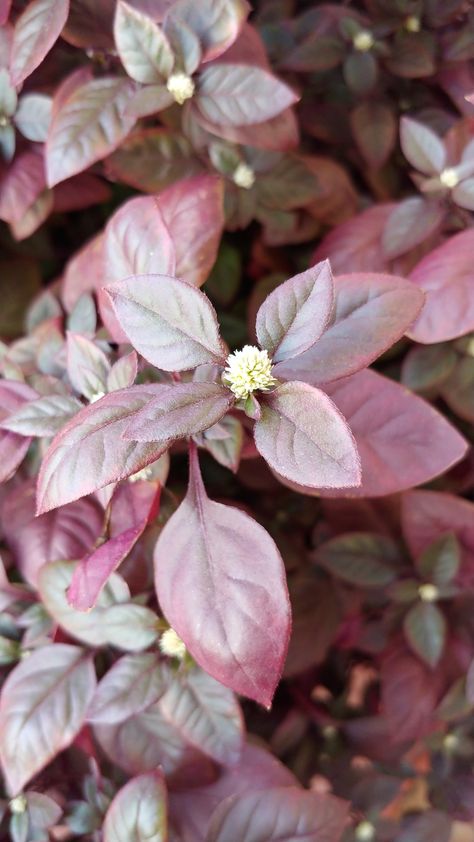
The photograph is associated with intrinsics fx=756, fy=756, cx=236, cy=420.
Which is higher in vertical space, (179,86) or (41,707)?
(179,86)

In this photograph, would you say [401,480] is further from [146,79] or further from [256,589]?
[146,79]

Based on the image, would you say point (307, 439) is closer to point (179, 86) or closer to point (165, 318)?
point (165, 318)

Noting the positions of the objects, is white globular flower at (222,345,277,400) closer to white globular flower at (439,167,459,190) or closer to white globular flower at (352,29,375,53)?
white globular flower at (439,167,459,190)

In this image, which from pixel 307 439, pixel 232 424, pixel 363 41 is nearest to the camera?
pixel 307 439

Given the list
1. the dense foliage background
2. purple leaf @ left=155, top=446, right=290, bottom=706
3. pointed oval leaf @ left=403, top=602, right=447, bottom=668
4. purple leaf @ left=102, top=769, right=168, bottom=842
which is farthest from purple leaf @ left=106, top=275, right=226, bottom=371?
pointed oval leaf @ left=403, top=602, right=447, bottom=668

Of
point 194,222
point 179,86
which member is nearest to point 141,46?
point 179,86

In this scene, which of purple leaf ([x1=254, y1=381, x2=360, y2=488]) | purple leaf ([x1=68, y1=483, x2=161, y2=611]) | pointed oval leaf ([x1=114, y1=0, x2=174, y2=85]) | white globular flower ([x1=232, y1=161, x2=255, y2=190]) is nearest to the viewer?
purple leaf ([x1=254, y1=381, x2=360, y2=488])

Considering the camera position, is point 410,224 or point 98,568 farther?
point 410,224

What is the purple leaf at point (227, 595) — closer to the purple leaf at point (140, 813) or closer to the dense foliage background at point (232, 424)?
the dense foliage background at point (232, 424)
